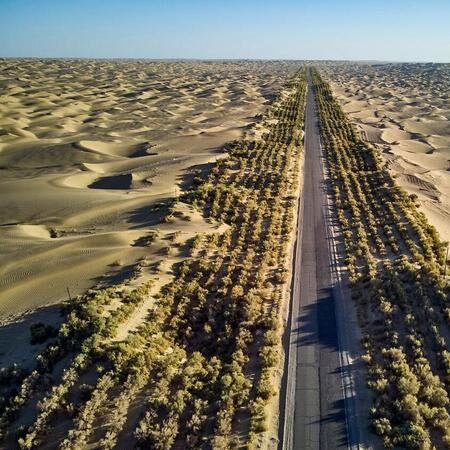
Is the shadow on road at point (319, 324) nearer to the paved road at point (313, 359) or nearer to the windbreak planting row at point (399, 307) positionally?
the paved road at point (313, 359)

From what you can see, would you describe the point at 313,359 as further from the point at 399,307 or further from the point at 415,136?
the point at 415,136

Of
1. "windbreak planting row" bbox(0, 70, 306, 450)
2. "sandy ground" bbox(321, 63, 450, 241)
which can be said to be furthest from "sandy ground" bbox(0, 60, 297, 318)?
"sandy ground" bbox(321, 63, 450, 241)

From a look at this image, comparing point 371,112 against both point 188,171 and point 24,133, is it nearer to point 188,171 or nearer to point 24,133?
point 188,171

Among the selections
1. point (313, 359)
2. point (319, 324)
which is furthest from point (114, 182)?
point (313, 359)

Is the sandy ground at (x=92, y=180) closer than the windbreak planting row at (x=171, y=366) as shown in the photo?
No

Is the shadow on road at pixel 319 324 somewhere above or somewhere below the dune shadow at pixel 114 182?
above

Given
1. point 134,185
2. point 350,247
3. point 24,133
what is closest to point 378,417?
Answer: point 350,247

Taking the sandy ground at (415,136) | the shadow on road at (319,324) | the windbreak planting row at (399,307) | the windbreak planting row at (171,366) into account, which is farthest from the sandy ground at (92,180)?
the sandy ground at (415,136)
